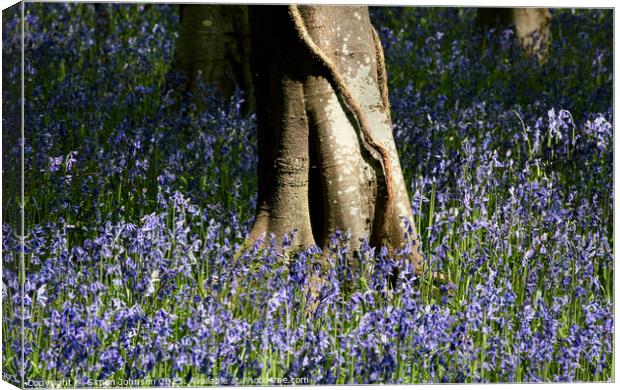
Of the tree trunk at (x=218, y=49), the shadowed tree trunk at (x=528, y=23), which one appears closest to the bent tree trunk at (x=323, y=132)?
the tree trunk at (x=218, y=49)

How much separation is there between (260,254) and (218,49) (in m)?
2.85

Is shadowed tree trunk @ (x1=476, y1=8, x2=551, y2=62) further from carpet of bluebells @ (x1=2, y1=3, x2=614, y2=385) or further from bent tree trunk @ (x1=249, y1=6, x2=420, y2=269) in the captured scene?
bent tree trunk @ (x1=249, y1=6, x2=420, y2=269)

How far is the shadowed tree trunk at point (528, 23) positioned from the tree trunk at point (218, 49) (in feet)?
8.73

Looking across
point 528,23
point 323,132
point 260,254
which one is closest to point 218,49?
point 323,132

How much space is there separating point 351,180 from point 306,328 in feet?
2.55

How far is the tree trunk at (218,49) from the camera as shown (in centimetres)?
791

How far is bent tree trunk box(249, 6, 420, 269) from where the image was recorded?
536 cm

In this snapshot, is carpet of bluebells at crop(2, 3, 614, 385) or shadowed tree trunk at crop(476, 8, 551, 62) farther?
shadowed tree trunk at crop(476, 8, 551, 62)

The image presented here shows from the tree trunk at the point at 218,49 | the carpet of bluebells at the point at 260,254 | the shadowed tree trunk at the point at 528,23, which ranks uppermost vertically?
the shadowed tree trunk at the point at 528,23

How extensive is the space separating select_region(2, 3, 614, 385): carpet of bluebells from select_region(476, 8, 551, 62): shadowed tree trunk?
1.64 meters

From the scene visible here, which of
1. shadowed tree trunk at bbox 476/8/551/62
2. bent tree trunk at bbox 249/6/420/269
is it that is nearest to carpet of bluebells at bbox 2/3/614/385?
bent tree trunk at bbox 249/6/420/269

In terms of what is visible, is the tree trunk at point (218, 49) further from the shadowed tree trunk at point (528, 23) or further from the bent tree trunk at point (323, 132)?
the shadowed tree trunk at point (528, 23)

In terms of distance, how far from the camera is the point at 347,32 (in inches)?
214

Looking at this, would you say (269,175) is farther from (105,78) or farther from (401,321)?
(105,78)
